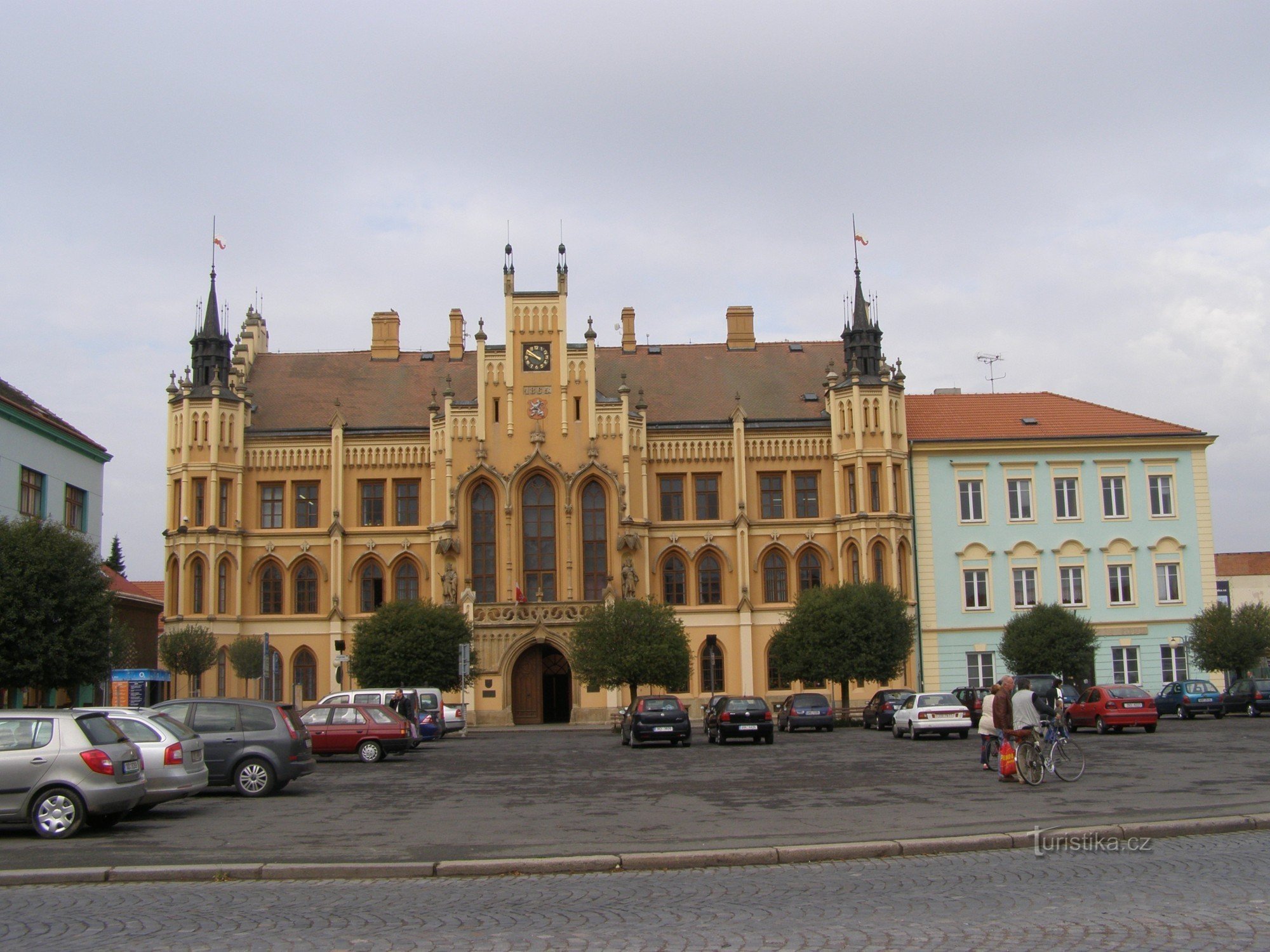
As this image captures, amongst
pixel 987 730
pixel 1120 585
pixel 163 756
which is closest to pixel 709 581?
pixel 1120 585

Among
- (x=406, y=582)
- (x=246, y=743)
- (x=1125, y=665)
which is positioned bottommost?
(x=246, y=743)

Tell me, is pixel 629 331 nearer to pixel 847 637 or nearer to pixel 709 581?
pixel 709 581

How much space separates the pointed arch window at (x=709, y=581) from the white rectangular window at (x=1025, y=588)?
43.3 ft

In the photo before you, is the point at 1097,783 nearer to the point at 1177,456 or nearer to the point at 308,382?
the point at 1177,456

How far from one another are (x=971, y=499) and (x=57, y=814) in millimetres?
47477

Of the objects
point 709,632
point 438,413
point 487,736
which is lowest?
point 487,736

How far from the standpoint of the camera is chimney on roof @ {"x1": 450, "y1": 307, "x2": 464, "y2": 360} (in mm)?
65750

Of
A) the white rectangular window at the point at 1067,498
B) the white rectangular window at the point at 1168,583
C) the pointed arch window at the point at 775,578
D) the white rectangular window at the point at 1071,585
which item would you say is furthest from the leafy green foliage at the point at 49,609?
the white rectangular window at the point at 1168,583

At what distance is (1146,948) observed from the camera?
28.7 feet

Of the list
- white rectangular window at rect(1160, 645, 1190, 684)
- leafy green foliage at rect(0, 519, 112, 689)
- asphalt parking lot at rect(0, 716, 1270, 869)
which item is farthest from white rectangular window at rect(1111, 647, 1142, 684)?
leafy green foliage at rect(0, 519, 112, 689)

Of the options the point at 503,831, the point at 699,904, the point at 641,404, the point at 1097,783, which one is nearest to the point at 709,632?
the point at 641,404

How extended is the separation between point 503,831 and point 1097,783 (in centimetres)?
1008

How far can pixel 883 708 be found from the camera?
4309cm

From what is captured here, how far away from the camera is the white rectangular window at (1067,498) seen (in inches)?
2250
